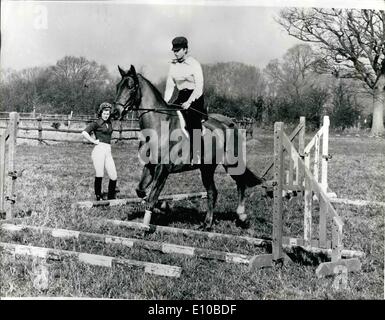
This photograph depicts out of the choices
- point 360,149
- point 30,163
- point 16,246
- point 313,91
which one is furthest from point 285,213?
point 313,91

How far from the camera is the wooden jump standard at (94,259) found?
14.4ft

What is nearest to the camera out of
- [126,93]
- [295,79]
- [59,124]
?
[126,93]

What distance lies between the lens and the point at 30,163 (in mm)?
11734

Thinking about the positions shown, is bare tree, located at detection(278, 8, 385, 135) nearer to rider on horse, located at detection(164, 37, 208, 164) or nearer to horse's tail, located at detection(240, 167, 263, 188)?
rider on horse, located at detection(164, 37, 208, 164)

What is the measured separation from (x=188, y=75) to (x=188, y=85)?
16 cm

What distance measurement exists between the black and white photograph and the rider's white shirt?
0.8 inches

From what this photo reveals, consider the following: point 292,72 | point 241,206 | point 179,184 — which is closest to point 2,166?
point 241,206

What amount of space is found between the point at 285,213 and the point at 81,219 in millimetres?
3221

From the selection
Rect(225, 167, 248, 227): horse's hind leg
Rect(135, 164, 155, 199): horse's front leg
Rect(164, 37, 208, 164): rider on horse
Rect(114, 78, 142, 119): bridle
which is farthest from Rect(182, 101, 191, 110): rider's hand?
Rect(225, 167, 248, 227): horse's hind leg

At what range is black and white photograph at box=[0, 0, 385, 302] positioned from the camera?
4.41 metres

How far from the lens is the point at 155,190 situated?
6.39 m

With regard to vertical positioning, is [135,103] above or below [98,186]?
above

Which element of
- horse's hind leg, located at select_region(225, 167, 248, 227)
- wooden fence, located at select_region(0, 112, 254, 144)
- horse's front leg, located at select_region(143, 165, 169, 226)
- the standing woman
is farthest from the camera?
wooden fence, located at select_region(0, 112, 254, 144)

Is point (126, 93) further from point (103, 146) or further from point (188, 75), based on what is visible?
point (103, 146)
